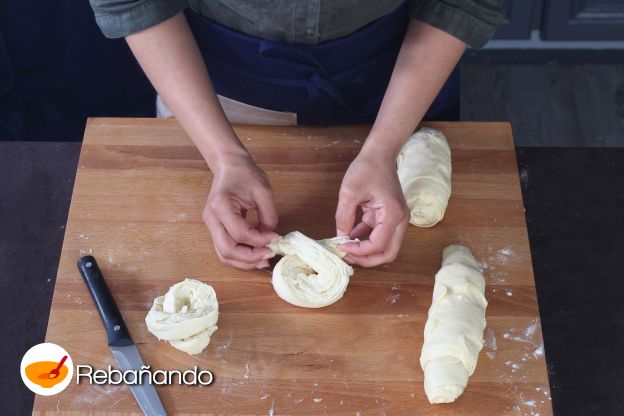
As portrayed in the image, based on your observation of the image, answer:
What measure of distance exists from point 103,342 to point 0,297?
0.34 meters

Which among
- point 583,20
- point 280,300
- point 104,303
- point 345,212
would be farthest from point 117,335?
point 583,20

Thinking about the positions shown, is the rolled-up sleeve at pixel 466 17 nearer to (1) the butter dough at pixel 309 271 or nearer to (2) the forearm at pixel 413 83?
(2) the forearm at pixel 413 83

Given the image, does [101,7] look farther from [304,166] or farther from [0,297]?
[0,297]

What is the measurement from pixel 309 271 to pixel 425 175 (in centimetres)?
32

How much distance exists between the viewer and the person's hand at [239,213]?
1.47 metres

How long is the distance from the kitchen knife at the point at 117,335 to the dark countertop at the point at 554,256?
0.18 metres

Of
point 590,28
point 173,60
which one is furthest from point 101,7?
point 590,28

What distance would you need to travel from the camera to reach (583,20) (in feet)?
9.91

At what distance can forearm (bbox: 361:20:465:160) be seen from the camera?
1.57 metres

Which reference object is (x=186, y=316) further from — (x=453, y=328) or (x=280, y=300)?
(x=453, y=328)

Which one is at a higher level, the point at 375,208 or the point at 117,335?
the point at 375,208

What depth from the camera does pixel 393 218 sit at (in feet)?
4.85

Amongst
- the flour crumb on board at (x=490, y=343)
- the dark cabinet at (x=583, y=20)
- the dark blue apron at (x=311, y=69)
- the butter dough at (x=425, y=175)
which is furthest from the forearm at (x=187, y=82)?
the dark cabinet at (x=583, y=20)

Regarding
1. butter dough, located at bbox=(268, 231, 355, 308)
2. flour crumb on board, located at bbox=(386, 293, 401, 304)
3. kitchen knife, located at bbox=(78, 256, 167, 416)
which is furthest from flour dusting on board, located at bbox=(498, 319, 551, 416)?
kitchen knife, located at bbox=(78, 256, 167, 416)
